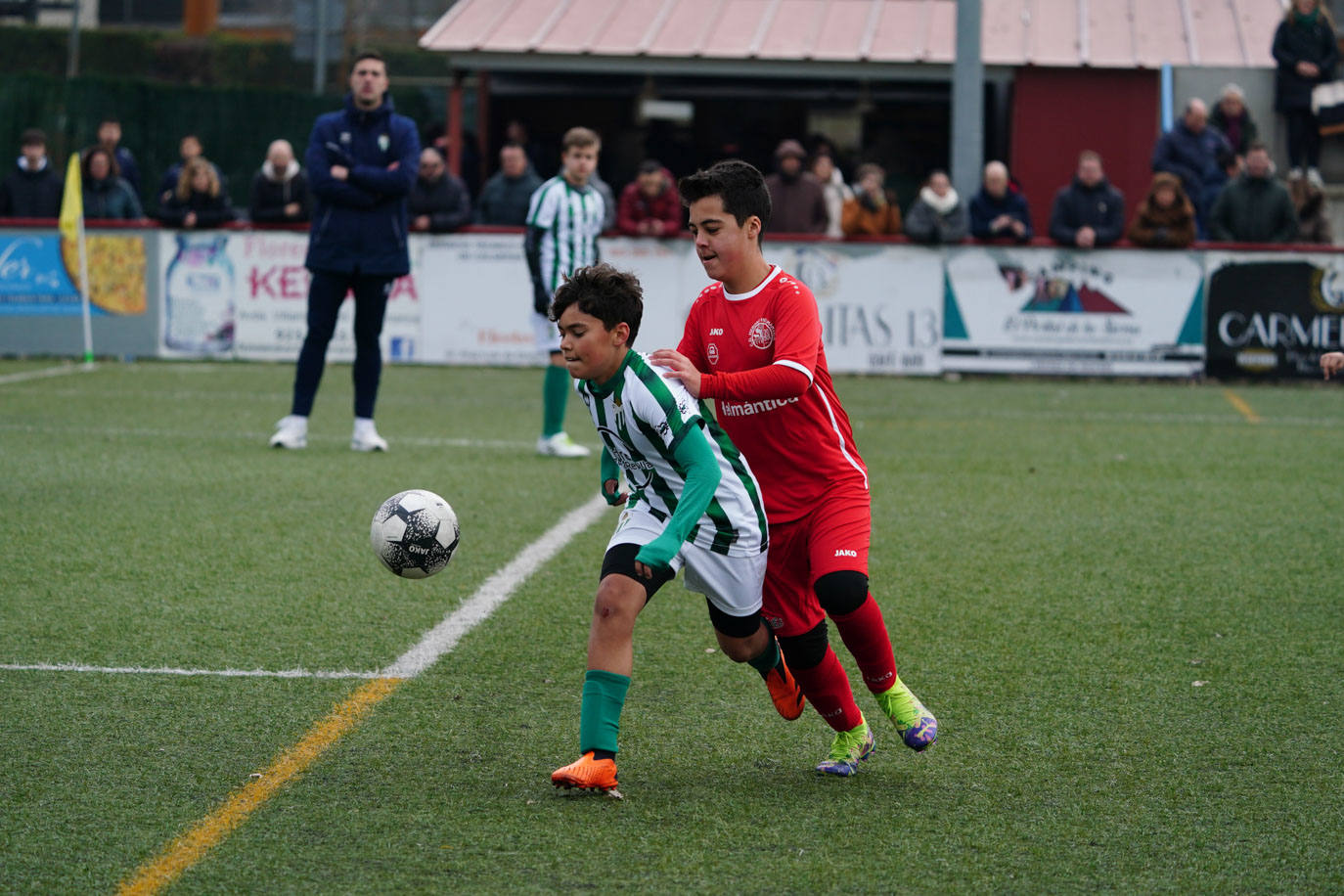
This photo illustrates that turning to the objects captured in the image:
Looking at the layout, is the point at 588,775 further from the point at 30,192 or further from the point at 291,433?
the point at 30,192

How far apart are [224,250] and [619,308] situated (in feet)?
39.2

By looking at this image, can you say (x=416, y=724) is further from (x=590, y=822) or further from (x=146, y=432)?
(x=146, y=432)

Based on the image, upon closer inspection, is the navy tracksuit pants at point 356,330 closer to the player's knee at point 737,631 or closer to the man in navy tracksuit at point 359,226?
the man in navy tracksuit at point 359,226

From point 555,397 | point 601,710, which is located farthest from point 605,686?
point 555,397

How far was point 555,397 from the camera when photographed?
10016mm

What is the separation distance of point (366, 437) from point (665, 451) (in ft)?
20.1

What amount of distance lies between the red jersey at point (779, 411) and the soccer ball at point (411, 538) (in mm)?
911

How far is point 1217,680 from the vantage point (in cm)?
525

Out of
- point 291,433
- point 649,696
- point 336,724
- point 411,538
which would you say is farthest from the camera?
point 291,433

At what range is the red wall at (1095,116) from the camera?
67.3 ft

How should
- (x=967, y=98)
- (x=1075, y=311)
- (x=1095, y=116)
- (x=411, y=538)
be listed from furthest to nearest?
(x=1095, y=116) < (x=967, y=98) < (x=1075, y=311) < (x=411, y=538)

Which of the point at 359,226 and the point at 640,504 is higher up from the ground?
the point at 359,226

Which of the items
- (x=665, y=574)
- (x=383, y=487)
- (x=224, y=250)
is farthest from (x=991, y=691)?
(x=224, y=250)

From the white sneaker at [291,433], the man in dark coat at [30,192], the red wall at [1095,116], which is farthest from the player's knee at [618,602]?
the red wall at [1095,116]
